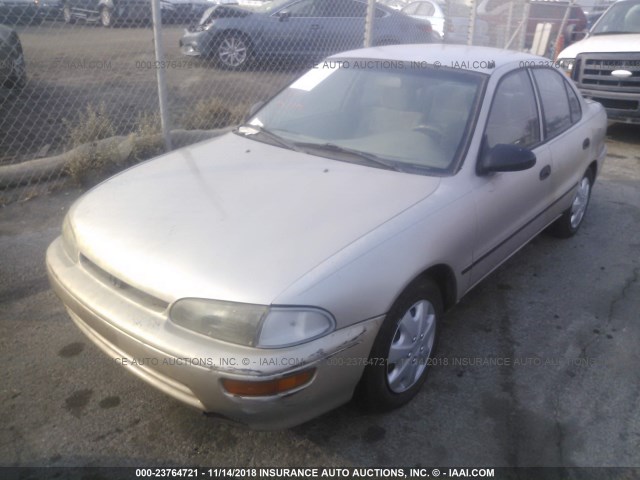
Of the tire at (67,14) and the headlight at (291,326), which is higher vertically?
the tire at (67,14)

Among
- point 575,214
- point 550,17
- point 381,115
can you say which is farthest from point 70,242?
point 550,17

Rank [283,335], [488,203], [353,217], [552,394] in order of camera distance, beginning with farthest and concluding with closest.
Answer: [488,203] < [552,394] < [353,217] < [283,335]

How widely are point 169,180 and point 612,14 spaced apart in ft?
27.9

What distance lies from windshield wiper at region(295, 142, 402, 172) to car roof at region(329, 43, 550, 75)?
32.0 inches

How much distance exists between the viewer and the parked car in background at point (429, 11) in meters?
12.8

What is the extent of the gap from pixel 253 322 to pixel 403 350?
857 mm

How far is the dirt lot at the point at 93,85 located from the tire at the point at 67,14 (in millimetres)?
82

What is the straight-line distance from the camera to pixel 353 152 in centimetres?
316

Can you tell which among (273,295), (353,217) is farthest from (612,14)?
(273,295)

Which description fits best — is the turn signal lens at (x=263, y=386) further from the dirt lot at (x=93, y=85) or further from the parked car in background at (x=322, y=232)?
the dirt lot at (x=93, y=85)

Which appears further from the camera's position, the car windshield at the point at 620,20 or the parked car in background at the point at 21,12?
the car windshield at the point at 620,20

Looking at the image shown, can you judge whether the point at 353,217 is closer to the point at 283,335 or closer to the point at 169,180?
the point at 283,335

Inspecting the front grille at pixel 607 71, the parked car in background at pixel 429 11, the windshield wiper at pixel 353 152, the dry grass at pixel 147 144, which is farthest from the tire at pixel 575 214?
the parked car in background at pixel 429 11

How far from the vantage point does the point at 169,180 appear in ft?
9.78
